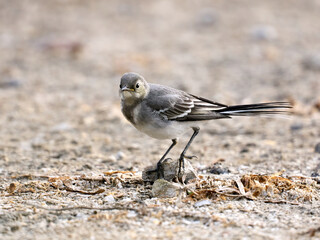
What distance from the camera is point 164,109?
19.0 feet

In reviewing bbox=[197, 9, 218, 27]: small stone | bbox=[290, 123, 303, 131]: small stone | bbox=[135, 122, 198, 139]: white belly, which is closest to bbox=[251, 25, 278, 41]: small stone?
bbox=[197, 9, 218, 27]: small stone

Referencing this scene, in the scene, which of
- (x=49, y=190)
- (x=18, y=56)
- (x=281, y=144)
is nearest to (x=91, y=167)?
(x=49, y=190)

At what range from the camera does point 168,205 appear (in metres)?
4.93

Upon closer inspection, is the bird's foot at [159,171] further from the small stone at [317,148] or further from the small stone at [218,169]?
the small stone at [317,148]

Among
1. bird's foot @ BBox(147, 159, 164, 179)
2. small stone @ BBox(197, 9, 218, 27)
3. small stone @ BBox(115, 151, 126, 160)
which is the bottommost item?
small stone @ BBox(115, 151, 126, 160)

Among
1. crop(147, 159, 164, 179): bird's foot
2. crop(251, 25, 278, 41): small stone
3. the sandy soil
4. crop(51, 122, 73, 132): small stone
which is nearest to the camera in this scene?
the sandy soil

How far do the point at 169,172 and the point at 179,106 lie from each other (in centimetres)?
81

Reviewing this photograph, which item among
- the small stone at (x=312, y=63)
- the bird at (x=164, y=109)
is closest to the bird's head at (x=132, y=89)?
the bird at (x=164, y=109)

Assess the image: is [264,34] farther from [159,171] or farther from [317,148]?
[159,171]

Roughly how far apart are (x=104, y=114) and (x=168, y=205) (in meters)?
4.66

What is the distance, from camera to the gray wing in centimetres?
580

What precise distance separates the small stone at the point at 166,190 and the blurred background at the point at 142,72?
1447 mm

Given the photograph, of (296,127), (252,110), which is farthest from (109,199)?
(296,127)

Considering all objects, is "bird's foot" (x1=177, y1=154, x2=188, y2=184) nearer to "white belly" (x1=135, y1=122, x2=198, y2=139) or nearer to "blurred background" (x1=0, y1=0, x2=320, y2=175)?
"white belly" (x1=135, y1=122, x2=198, y2=139)
